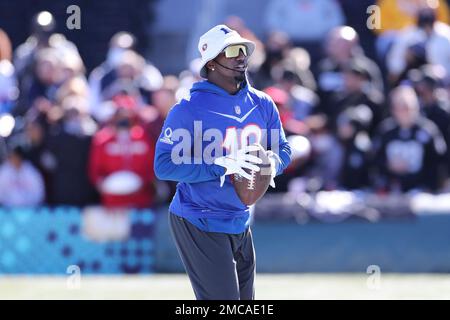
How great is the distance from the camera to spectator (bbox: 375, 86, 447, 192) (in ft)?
38.5

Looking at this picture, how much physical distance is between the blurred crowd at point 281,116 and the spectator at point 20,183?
0.03 feet

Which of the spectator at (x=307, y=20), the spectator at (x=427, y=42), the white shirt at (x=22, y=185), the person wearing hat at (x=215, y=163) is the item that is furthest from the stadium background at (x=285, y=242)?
the person wearing hat at (x=215, y=163)

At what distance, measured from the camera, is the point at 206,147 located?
21.1 ft

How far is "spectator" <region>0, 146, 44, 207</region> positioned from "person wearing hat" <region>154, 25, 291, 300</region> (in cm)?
571

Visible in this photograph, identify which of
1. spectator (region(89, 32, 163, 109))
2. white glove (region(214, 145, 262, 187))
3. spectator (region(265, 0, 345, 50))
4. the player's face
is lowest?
white glove (region(214, 145, 262, 187))

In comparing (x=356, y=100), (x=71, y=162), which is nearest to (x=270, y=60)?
(x=356, y=100)

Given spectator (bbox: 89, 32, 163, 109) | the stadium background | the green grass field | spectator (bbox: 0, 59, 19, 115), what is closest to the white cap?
the green grass field

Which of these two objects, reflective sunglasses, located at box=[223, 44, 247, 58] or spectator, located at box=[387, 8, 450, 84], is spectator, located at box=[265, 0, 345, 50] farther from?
reflective sunglasses, located at box=[223, 44, 247, 58]

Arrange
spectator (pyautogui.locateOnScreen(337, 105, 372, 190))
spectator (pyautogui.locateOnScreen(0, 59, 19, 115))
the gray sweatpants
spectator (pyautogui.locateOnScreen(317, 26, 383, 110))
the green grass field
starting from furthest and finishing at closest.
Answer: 1. spectator (pyautogui.locateOnScreen(0, 59, 19, 115))
2. spectator (pyautogui.locateOnScreen(317, 26, 383, 110))
3. spectator (pyautogui.locateOnScreen(337, 105, 372, 190))
4. the green grass field
5. the gray sweatpants

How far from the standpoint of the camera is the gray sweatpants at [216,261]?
20.6ft

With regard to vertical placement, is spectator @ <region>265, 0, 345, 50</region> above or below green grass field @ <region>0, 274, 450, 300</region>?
above

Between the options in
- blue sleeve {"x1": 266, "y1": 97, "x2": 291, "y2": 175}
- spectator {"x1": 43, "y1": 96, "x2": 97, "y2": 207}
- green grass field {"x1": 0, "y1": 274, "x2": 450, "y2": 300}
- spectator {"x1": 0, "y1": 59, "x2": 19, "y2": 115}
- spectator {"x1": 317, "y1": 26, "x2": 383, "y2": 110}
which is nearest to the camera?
blue sleeve {"x1": 266, "y1": 97, "x2": 291, "y2": 175}

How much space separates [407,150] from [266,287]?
2.25 meters

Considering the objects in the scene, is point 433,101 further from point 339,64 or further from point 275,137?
point 275,137
